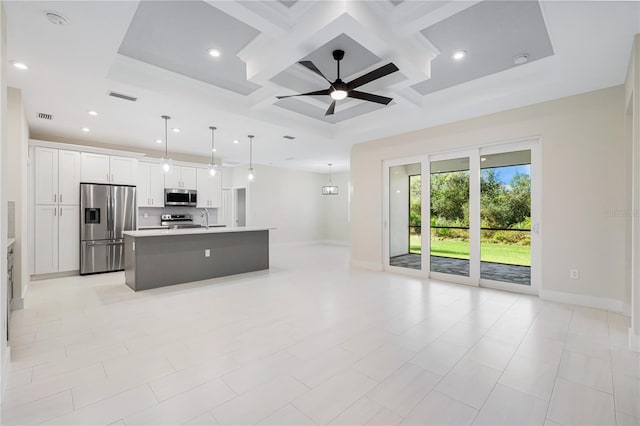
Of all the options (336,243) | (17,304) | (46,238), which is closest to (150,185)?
(46,238)

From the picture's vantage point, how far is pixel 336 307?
376 cm

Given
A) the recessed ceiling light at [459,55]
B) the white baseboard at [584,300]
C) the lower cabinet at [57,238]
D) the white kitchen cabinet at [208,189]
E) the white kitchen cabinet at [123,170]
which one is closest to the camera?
the recessed ceiling light at [459,55]

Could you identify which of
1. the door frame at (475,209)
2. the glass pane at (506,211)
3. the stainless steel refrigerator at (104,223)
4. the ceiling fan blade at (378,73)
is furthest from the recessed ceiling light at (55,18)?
the glass pane at (506,211)

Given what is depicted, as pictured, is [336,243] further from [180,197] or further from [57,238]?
[57,238]

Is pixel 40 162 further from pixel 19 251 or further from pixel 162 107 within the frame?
pixel 162 107

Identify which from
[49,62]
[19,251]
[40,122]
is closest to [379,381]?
[49,62]

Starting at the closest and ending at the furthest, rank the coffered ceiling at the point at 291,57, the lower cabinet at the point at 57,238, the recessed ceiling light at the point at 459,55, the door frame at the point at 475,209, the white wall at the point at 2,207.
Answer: the white wall at the point at 2,207 < the coffered ceiling at the point at 291,57 < the recessed ceiling light at the point at 459,55 < the door frame at the point at 475,209 < the lower cabinet at the point at 57,238

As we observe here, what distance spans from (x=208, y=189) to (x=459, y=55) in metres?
6.62

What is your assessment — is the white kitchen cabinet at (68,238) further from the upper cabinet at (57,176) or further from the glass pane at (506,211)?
the glass pane at (506,211)

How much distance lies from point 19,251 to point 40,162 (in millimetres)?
2345

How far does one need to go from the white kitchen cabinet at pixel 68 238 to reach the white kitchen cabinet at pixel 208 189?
265 cm

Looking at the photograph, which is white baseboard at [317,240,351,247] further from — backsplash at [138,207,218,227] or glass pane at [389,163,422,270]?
backsplash at [138,207,218,227]

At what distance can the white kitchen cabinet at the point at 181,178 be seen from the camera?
7.17 m

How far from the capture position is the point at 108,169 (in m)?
6.10
